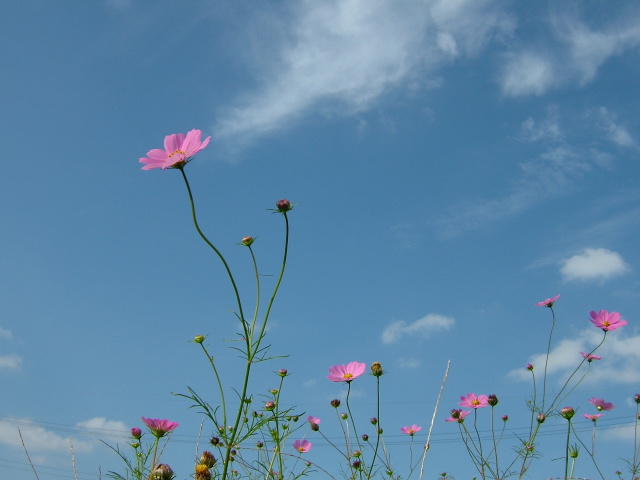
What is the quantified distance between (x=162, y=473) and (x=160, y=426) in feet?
1.56

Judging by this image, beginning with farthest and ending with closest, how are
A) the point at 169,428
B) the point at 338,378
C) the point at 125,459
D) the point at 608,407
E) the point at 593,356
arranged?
the point at 608,407, the point at 593,356, the point at 338,378, the point at 125,459, the point at 169,428

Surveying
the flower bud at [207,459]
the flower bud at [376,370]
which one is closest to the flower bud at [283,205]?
the flower bud at [207,459]

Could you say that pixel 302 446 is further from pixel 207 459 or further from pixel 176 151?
pixel 176 151

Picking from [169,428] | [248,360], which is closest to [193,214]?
[248,360]

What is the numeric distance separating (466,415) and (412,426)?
28.0 inches

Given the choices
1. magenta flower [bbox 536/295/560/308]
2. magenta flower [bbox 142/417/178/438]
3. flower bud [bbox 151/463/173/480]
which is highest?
magenta flower [bbox 536/295/560/308]

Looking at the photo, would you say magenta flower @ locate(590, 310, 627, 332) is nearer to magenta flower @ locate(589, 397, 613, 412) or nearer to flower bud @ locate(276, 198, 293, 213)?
magenta flower @ locate(589, 397, 613, 412)

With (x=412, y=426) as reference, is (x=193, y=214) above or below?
below

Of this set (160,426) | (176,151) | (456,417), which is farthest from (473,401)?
(176,151)

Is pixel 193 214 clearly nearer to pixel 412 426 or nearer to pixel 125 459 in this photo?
pixel 125 459

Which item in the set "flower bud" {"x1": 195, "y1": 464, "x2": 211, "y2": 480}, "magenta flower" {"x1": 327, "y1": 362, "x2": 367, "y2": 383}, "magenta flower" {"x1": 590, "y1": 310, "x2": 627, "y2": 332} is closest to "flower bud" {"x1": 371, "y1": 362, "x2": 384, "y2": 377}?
"magenta flower" {"x1": 327, "y1": 362, "x2": 367, "y2": 383}

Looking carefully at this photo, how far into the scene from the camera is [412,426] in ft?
11.3

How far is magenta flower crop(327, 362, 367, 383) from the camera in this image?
255 centimetres

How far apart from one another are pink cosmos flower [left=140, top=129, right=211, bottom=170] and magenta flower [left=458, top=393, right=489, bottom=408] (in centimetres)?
193
